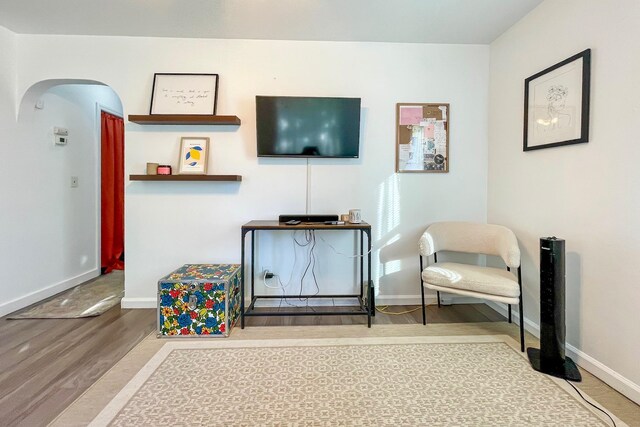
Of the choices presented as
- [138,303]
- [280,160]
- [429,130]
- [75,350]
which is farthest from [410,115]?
[75,350]

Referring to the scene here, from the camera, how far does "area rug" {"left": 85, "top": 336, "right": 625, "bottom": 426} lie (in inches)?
52.6

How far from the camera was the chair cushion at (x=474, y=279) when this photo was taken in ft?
6.18

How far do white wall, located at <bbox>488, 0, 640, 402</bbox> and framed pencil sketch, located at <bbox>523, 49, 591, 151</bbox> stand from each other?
0.05 metres

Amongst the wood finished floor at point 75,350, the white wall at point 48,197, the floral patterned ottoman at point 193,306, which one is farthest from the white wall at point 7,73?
the floral patterned ottoman at point 193,306

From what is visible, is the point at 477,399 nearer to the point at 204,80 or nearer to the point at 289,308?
the point at 289,308

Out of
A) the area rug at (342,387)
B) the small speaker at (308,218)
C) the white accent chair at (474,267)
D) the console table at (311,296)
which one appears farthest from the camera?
the small speaker at (308,218)

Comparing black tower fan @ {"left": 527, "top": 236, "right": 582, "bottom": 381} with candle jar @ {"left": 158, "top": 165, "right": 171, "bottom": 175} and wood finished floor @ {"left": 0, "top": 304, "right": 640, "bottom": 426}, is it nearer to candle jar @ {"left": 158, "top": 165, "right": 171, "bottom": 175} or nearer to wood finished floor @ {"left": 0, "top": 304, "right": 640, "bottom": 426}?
wood finished floor @ {"left": 0, "top": 304, "right": 640, "bottom": 426}

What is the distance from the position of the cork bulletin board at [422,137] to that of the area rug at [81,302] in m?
2.94

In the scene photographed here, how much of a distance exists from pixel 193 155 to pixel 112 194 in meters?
1.85

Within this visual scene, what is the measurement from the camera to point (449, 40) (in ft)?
8.45

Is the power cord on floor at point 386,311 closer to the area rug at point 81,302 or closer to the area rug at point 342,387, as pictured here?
the area rug at point 342,387

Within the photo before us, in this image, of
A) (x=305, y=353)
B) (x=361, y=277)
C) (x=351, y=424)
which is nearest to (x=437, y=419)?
(x=351, y=424)

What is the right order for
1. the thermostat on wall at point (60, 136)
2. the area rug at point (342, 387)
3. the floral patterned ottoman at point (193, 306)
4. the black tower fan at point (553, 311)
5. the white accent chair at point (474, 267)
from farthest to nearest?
1. the thermostat on wall at point (60, 136)
2. the floral patterned ottoman at point (193, 306)
3. the white accent chair at point (474, 267)
4. the black tower fan at point (553, 311)
5. the area rug at point (342, 387)

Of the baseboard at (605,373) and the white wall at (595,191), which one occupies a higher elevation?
the white wall at (595,191)
